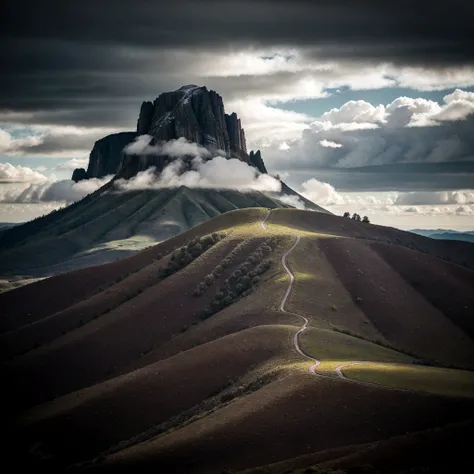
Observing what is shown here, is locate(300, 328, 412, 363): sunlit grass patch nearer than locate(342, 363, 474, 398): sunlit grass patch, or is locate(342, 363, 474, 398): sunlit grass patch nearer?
locate(342, 363, 474, 398): sunlit grass patch

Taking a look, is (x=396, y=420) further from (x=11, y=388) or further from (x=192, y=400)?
(x=11, y=388)

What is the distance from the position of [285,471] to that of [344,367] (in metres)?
35.4

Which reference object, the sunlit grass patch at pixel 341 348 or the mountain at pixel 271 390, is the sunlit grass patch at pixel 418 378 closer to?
the mountain at pixel 271 390

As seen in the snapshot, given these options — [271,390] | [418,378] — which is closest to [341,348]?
[418,378]

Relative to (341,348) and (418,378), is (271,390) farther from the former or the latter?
(341,348)

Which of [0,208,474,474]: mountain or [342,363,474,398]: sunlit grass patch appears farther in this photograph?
[342,363,474,398]: sunlit grass patch

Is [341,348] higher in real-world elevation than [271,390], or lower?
higher

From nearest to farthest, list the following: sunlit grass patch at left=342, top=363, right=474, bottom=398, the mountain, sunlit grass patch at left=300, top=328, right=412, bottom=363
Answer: the mountain, sunlit grass patch at left=342, top=363, right=474, bottom=398, sunlit grass patch at left=300, top=328, right=412, bottom=363

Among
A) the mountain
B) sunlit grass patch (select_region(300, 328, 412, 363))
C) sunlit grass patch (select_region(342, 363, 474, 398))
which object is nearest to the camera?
the mountain

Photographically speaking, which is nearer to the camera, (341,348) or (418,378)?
(418,378)

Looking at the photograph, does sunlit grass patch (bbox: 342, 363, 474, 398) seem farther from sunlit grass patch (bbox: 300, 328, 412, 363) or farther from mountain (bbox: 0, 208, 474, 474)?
sunlit grass patch (bbox: 300, 328, 412, 363)

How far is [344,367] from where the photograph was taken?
11931 cm

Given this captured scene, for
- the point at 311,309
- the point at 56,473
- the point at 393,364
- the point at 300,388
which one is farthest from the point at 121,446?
the point at 311,309

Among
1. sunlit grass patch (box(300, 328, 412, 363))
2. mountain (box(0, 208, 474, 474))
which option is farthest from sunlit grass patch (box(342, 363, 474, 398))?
sunlit grass patch (box(300, 328, 412, 363))
